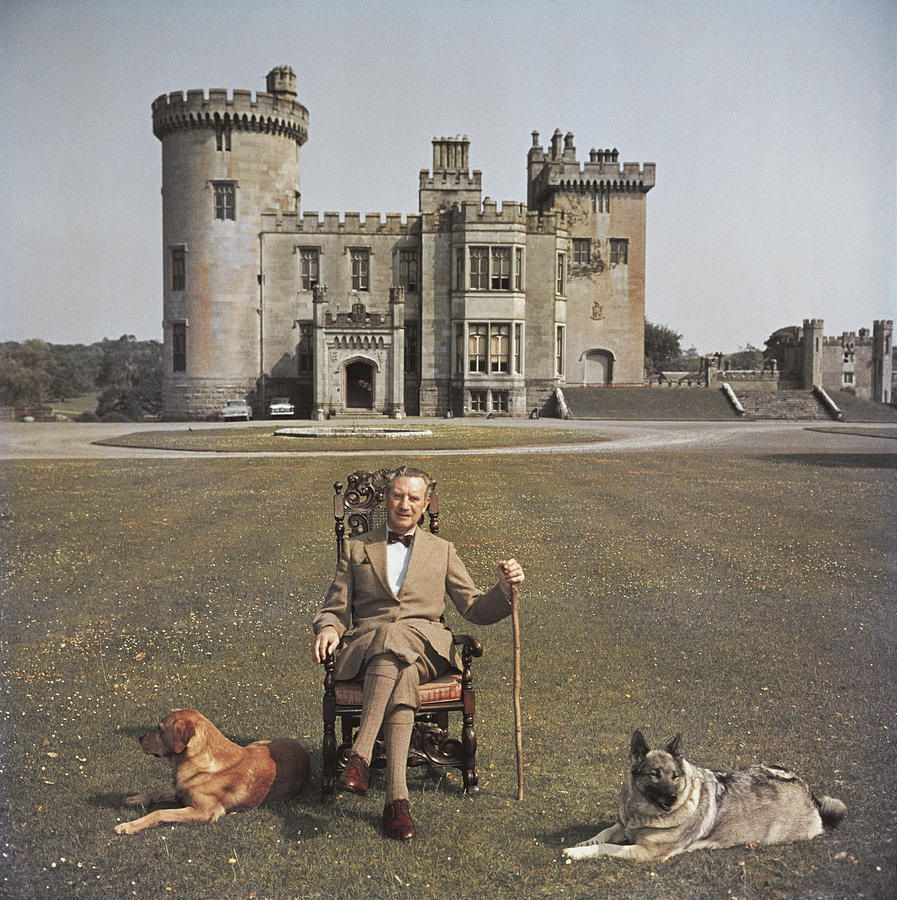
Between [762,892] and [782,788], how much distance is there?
1.45 feet

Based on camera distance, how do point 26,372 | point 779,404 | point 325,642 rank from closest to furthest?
point 325,642
point 26,372
point 779,404

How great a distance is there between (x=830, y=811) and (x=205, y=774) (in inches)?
106

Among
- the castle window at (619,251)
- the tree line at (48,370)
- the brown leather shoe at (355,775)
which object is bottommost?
the brown leather shoe at (355,775)

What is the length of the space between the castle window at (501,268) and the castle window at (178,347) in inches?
474

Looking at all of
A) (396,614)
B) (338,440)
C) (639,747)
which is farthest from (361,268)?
(639,747)

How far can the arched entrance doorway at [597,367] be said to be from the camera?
134 feet

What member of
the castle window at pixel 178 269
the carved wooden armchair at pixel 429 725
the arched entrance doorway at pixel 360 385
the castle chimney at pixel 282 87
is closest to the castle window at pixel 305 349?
the arched entrance doorway at pixel 360 385

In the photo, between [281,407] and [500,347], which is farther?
[500,347]

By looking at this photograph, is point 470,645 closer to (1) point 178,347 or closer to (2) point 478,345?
(2) point 478,345

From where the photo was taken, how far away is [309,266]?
36.7 m

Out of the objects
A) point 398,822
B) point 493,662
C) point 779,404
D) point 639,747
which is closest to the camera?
point 639,747

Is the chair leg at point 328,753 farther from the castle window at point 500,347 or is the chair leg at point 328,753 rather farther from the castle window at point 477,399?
the castle window at point 500,347

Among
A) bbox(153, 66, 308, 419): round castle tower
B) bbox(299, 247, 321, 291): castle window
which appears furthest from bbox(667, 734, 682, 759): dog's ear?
bbox(299, 247, 321, 291): castle window

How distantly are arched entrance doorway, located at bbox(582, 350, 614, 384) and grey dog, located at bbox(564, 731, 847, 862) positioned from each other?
3755 cm
